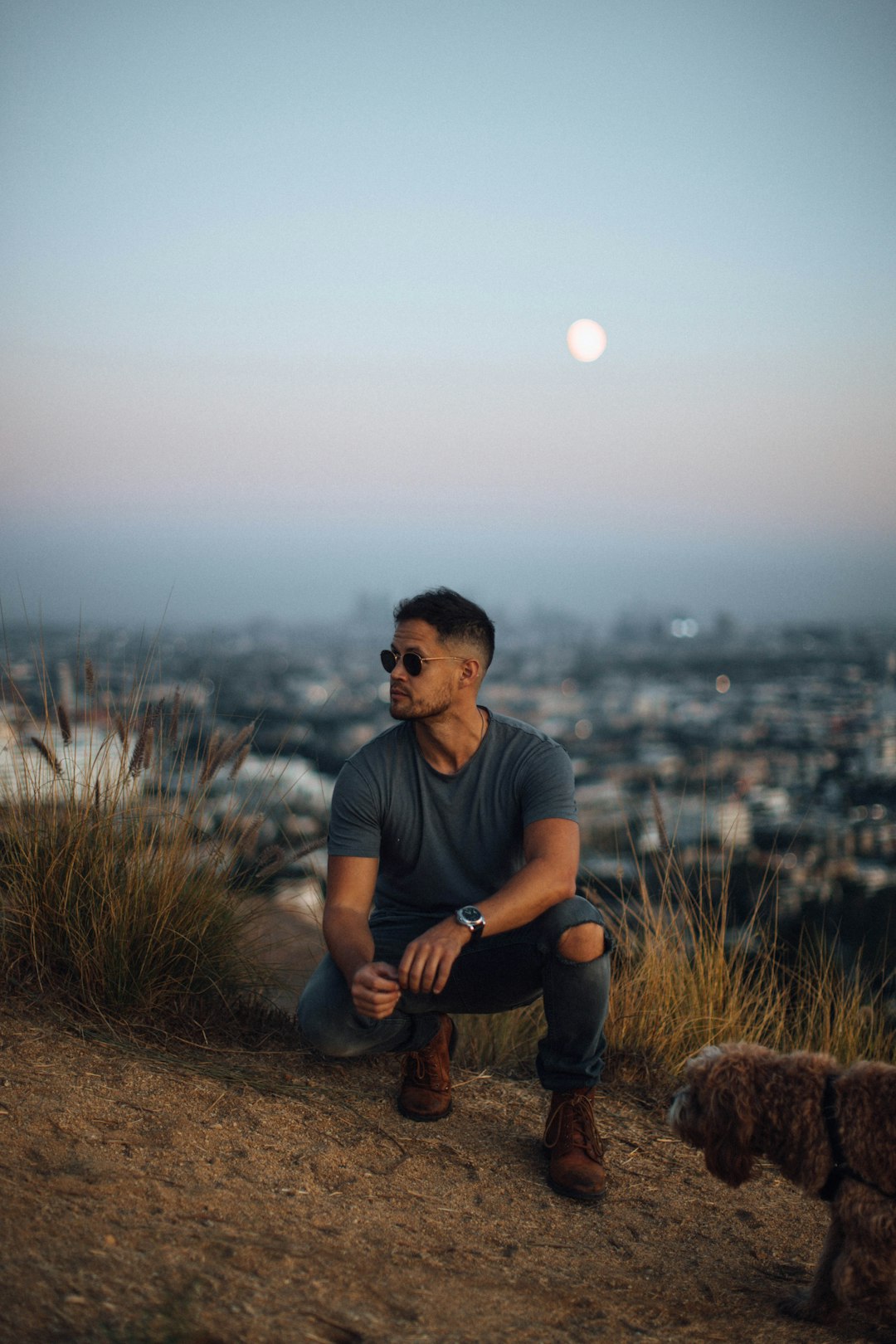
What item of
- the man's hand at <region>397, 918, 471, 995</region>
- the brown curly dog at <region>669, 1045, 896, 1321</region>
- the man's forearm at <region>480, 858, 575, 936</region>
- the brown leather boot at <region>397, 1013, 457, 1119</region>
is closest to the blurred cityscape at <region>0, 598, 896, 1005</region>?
the brown leather boot at <region>397, 1013, 457, 1119</region>

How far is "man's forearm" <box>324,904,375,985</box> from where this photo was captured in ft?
10.0

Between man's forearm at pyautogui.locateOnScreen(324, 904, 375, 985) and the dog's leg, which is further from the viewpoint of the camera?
man's forearm at pyautogui.locateOnScreen(324, 904, 375, 985)

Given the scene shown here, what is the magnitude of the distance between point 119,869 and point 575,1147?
1.95m

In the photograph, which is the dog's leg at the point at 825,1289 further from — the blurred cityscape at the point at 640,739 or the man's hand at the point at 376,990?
the blurred cityscape at the point at 640,739

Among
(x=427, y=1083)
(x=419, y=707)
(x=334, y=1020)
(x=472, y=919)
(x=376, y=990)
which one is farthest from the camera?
(x=427, y=1083)

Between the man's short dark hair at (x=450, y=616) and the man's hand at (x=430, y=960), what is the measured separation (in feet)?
3.26

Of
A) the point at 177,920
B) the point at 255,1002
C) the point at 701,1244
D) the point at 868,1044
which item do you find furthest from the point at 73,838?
the point at 868,1044

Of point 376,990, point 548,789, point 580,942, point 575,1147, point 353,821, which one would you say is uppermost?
point 548,789

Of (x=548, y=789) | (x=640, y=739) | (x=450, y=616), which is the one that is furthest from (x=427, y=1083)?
(x=640, y=739)

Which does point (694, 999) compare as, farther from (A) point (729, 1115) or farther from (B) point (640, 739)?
(B) point (640, 739)

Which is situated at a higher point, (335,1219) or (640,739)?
(335,1219)

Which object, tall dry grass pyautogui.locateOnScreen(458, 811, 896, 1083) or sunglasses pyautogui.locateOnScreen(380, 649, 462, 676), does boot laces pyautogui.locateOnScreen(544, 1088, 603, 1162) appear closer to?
tall dry grass pyautogui.locateOnScreen(458, 811, 896, 1083)

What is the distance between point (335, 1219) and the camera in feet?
8.73

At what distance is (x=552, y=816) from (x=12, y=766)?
230cm
